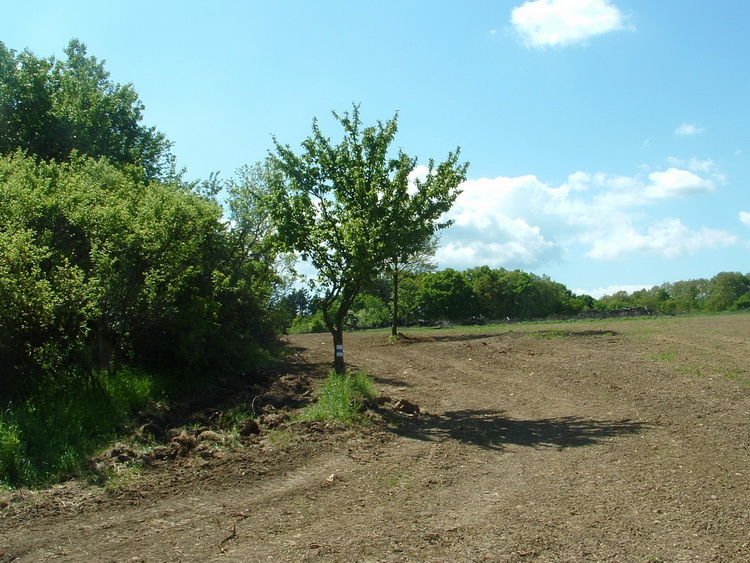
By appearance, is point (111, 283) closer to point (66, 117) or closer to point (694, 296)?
point (66, 117)

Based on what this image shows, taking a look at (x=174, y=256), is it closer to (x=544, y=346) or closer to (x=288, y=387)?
(x=288, y=387)

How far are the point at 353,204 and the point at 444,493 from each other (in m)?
7.05

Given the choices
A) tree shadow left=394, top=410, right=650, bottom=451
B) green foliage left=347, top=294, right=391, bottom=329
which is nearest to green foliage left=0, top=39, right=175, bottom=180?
tree shadow left=394, top=410, right=650, bottom=451

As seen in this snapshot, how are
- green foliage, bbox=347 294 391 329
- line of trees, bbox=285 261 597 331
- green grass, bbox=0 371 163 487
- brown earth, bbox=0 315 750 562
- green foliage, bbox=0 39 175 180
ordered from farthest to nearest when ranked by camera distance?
line of trees, bbox=285 261 597 331, green foliage, bbox=347 294 391 329, green foliage, bbox=0 39 175 180, green grass, bbox=0 371 163 487, brown earth, bbox=0 315 750 562

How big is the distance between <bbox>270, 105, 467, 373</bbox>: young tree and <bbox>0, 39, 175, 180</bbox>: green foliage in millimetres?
13505

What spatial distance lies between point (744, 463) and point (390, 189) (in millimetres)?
7346

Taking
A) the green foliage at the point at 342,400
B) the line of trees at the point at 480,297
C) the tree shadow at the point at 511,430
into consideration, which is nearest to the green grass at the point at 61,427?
the green foliage at the point at 342,400

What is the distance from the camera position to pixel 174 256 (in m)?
11.4

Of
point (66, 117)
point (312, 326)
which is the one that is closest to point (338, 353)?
point (66, 117)

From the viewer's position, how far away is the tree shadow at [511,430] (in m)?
8.10

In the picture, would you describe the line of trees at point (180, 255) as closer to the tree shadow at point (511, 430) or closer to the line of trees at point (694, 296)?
the tree shadow at point (511, 430)

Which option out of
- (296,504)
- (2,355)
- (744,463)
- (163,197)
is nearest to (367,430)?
(296,504)

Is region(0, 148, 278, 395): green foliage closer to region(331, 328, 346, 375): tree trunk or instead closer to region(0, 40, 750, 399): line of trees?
region(0, 40, 750, 399): line of trees

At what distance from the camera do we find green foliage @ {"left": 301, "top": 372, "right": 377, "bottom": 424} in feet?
31.0
